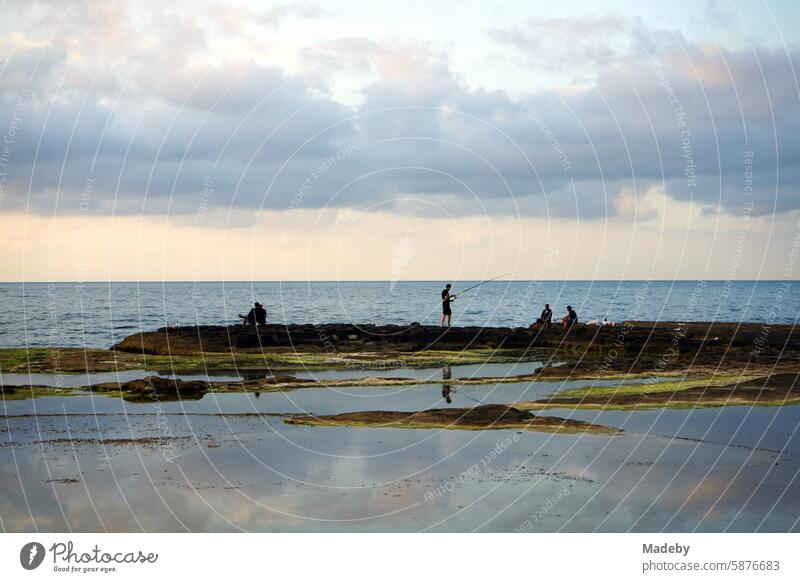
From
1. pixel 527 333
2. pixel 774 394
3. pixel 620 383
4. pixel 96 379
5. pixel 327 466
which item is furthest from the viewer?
pixel 527 333

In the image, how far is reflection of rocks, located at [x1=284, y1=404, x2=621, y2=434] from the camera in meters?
23.8

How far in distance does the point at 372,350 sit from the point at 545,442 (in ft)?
89.1

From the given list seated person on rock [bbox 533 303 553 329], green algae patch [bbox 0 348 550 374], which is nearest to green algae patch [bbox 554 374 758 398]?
green algae patch [bbox 0 348 550 374]

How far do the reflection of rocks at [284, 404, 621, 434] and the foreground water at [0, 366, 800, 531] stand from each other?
0.72 m

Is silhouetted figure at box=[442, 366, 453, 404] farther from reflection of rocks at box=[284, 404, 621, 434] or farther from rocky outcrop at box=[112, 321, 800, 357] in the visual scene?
rocky outcrop at box=[112, 321, 800, 357]

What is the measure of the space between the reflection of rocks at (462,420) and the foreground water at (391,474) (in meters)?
0.72

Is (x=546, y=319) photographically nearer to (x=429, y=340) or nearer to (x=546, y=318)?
(x=546, y=318)

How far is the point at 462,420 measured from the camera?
80.7 feet

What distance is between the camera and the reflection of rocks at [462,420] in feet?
78.0

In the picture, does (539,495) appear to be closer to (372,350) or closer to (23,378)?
(23,378)

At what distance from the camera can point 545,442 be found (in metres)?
21.9

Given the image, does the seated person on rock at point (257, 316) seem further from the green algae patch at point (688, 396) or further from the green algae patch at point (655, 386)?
the green algae patch at point (688, 396)

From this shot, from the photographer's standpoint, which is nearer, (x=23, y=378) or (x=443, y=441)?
(x=443, y=441)

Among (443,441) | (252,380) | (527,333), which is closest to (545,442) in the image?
(443,441)
